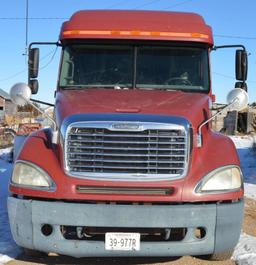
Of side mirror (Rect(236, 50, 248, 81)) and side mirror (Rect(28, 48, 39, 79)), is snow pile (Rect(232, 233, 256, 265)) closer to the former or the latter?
side mirror (Rect(236, 50, 248, 81))

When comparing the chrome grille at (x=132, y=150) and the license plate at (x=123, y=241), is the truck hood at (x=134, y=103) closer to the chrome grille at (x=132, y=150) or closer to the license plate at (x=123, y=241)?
the chrome grille at (x=132, y=150)

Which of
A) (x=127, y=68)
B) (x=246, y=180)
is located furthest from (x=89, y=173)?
(x=246, y=180)

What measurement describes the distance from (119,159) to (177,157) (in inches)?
22.1

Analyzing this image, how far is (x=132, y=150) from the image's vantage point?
5.32 m

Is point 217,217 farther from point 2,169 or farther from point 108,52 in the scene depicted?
point 2,169

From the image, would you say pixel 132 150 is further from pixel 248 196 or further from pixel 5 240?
pixel 248 196

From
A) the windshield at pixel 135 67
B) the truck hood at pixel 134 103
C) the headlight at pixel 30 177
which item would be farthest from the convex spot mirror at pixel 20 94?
the headlight at pixel 30 177

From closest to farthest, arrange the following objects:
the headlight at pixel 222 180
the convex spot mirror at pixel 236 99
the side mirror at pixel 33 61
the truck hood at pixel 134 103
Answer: the headlight at pixel 222 180 → the truck hood at pixel 134 103 → the convex spot mirror at pixel 236 99 → the side mirror at pixel 33 61

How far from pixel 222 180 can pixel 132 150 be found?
914 millimetres

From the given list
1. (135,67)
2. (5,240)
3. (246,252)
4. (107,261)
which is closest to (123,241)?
(107,261)

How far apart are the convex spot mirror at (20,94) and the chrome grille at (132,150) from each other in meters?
1.13

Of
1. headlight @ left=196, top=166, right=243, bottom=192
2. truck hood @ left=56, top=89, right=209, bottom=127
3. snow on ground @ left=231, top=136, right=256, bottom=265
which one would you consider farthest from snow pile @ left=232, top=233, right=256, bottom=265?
truck hood @ left=56, top=89, right=209, bottom=127

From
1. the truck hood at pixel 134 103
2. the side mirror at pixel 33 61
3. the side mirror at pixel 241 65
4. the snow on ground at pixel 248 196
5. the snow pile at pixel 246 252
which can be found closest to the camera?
the truck hood at pixel 134 103

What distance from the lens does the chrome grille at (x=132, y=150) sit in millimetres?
5297
